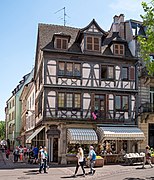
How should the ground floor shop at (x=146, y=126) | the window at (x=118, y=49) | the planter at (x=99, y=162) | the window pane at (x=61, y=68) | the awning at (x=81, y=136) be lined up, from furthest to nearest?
1. the window at (x=118, y=49)
2. the ground floor shop at (x=146, y=126)
3. the window pane at (x=61, y=68)
4. the awning at (x=81, y=136)
5. the planter at (x=99, y=162)

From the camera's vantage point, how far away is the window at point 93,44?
30.0 metres

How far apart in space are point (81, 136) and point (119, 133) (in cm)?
355

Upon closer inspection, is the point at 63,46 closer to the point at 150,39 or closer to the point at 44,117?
the point at 44,117

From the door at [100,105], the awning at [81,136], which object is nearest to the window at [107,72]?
the door at [100,105]

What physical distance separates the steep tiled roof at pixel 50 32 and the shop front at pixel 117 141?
8.94 metres

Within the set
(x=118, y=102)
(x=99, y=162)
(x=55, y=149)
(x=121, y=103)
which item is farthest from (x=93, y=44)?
(x=99, y=162)

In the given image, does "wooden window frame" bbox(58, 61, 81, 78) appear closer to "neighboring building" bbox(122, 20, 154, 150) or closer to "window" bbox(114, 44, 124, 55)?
"window" bbox(114, 44, 124, 55)

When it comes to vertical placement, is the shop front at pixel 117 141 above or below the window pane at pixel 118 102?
below

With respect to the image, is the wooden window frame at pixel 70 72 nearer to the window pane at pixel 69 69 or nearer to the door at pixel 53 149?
the window pane at pixel 69 69

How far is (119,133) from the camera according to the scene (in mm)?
28641

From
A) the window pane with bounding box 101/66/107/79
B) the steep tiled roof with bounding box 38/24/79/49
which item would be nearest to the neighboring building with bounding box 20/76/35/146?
the steep tiled roof with bounding box 38/24/79/49

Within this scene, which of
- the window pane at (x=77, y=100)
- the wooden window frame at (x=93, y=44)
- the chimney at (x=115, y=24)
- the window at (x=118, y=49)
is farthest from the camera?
the chimney at (x=115, y=24)

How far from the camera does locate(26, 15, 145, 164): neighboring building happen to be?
28.0 m

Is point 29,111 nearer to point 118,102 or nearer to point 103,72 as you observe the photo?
point 103,72
